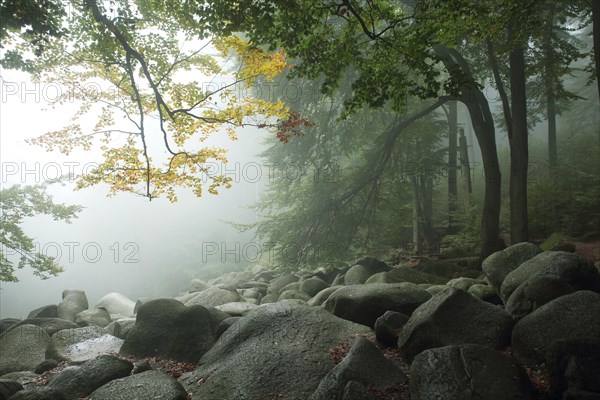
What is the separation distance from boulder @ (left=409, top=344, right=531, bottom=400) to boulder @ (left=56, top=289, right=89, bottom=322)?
437 inches

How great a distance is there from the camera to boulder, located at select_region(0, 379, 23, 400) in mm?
5183

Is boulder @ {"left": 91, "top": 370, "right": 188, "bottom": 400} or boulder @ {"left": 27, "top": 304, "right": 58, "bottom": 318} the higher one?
boulder @ {"left": 91, "top": 370, "right": 188, "bottom": 400}

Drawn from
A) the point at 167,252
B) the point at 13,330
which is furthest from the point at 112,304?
the point at 167,252

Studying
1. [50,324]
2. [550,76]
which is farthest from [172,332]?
[550,76]

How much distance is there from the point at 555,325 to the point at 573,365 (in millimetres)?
719

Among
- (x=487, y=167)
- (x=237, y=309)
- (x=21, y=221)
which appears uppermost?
(x=487, y=167)

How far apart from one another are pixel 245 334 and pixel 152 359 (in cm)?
192

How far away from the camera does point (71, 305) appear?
12070 mm

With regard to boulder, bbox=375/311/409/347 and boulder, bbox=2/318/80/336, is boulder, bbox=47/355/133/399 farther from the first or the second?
boulder, bbox=2/318/80/336

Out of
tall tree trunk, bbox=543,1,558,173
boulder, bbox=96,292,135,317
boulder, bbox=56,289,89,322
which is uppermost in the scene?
tall tree trunk, bbox=543,1,558,173

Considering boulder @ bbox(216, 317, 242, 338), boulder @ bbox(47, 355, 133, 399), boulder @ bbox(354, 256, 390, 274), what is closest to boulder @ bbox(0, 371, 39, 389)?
boulder @ bbox(47, 355, 133, 399)

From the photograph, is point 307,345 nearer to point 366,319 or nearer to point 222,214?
point 366,319

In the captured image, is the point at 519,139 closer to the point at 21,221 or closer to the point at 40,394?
the point at 40,394

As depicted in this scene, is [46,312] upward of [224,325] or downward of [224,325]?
downward
